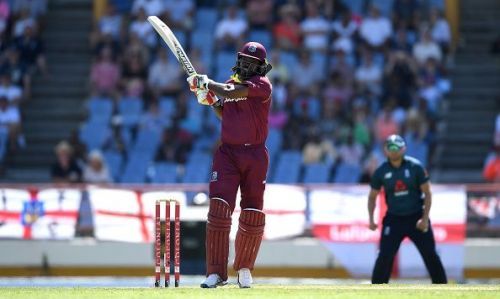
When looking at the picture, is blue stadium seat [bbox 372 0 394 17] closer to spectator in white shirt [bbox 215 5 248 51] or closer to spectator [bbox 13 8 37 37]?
spectator in white shirt [bbox 215 5 248 51]

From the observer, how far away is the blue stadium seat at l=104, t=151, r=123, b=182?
24.0 m

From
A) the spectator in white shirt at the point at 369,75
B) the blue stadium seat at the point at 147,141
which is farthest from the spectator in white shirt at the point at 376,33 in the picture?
the blue stadium seat at the point at 147,141

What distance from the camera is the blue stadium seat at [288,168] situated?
2330 cm

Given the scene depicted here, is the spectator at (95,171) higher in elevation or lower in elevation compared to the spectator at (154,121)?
lower

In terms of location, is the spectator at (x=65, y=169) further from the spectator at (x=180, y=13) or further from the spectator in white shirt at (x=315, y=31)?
the spectator in white shirt at (x=315, y=31)

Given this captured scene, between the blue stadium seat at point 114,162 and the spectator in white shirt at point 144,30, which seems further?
the spectator in white shirt at point 144,30

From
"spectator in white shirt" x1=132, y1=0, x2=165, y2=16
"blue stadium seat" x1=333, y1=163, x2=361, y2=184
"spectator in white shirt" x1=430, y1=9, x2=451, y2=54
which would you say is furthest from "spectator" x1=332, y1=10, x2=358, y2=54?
"spectator in white shirt" x1=132, y1=0, x2=165, y2=16

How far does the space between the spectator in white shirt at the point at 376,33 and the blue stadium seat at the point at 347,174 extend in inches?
124

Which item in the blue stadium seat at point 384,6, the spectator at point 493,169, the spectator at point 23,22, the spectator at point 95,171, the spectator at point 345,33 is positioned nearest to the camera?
the spectator at point 493,169

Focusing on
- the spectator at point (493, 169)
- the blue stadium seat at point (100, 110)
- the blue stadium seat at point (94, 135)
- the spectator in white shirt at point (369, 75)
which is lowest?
the spectator at point (493, 169)

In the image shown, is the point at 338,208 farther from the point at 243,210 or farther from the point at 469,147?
the point at 243,210

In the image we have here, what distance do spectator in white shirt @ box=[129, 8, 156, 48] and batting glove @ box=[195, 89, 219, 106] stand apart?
13021 millimetres

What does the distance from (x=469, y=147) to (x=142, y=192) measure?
6.87m

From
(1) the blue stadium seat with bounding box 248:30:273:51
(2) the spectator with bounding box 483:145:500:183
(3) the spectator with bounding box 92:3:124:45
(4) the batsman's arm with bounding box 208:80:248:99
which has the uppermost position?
(3) the spectator with bounding box 92:3:124:45
